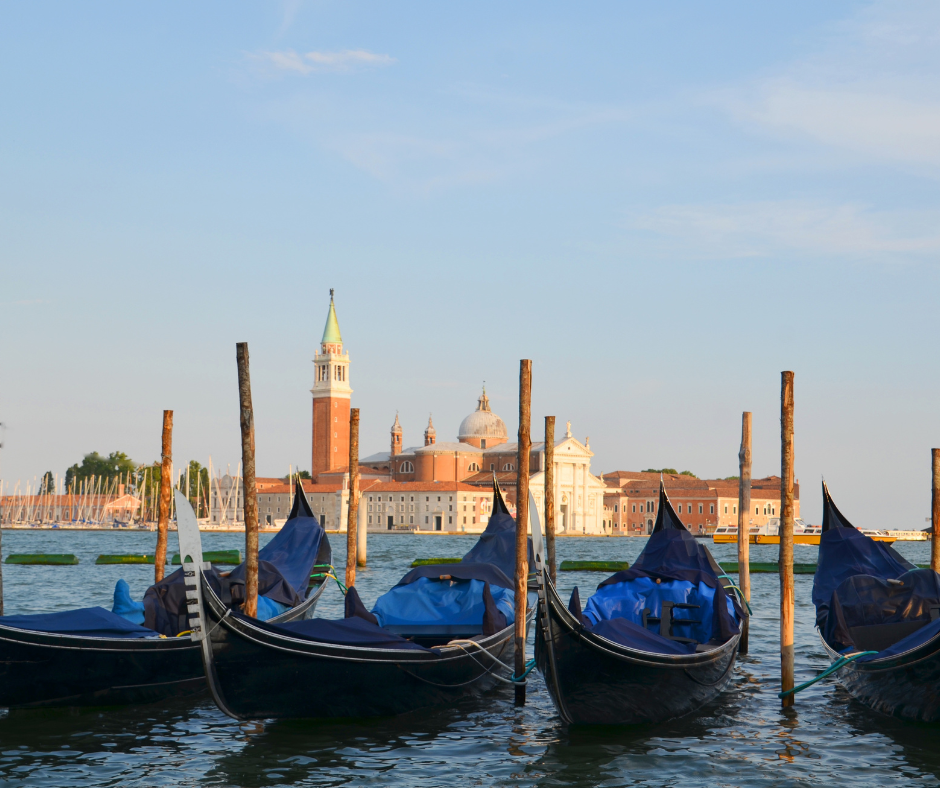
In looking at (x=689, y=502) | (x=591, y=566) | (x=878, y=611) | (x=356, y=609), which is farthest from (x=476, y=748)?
(x=689, y=502)

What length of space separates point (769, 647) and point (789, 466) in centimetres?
504

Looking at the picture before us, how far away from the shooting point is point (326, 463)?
8800cm

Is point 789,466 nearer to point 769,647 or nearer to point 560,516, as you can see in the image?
point 769,647

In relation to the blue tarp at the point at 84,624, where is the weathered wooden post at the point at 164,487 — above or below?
above

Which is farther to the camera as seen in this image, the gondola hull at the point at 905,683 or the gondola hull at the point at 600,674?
the gondola hull at the point at 905,683

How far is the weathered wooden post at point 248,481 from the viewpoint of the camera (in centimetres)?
1031

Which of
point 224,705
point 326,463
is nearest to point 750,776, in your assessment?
point 224,705

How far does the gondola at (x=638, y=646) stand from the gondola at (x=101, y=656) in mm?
2749

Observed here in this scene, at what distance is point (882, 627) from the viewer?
981 cm

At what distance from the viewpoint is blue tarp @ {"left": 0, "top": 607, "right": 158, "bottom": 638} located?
871 centimetres

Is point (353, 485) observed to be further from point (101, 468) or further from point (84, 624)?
point (101, 468)

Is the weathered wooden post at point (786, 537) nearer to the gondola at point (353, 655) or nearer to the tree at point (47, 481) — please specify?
the gondola at point (353, 655)

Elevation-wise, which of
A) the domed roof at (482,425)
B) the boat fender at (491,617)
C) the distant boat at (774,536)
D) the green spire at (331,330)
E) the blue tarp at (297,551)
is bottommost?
the distant boat at (774,536)

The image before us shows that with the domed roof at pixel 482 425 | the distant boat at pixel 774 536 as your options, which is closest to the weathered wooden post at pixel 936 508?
the distant boat at pixel 774 536
